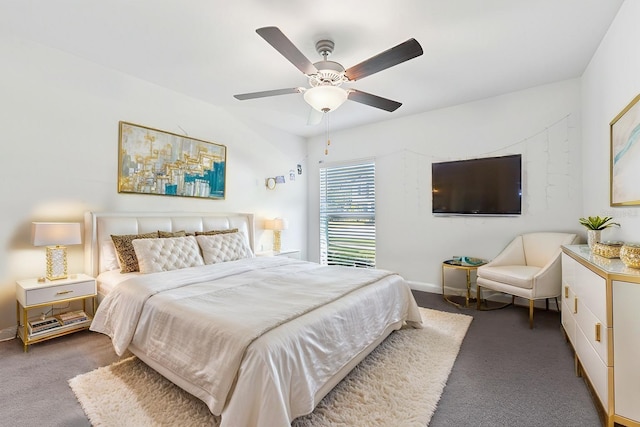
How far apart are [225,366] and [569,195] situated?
3.94 metres

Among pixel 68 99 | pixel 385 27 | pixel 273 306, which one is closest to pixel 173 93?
pixel 68 99

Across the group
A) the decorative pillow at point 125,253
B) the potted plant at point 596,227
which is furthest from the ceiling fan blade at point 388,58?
the decorative pillow at point 125,253

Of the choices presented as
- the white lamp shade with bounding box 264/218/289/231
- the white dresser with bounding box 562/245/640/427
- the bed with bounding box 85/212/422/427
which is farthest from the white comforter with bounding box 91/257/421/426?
the white lamp shade with bounding box 264/218/289/231

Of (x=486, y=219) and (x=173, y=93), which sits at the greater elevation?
(x=173, y=93)

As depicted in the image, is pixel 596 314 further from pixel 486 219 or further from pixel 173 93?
pixel 173 93

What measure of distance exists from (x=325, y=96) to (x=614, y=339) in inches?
92.8

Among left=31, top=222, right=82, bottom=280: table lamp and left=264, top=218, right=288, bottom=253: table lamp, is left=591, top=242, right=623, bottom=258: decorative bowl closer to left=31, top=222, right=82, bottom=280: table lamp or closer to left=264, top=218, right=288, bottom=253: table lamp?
left=264, top=218, right=288, bottom=253: table lamp

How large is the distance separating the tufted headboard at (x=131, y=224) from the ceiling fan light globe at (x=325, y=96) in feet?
7.30

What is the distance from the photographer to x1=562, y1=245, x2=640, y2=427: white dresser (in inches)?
57.3

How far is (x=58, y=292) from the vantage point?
2502mm

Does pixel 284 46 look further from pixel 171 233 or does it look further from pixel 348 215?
pixel 348 215

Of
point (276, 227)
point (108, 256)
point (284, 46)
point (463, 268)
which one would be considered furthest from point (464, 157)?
point (108, 256)

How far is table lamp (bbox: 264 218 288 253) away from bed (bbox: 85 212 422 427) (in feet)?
4.11

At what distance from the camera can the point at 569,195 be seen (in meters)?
3.31
